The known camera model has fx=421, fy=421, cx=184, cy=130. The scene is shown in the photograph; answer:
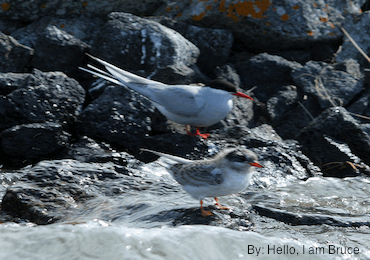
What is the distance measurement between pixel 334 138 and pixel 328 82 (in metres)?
Answer: 2.15

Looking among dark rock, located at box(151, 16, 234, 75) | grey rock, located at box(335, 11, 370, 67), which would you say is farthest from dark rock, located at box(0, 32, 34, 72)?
grey rock, located at box(335, 11, 370, 67)

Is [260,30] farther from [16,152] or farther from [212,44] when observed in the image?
[16,152]

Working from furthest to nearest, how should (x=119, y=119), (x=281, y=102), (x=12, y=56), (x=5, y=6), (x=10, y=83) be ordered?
1. (x=5, y=6)
2. (x=281, y=102)
3. (x=12, y=56)
4. (x=10, y=83)
5. (x=119, y=119)

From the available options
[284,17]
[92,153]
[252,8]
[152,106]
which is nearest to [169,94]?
[152,106]

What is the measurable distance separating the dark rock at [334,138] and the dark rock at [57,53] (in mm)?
4513

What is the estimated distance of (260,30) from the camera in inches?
361

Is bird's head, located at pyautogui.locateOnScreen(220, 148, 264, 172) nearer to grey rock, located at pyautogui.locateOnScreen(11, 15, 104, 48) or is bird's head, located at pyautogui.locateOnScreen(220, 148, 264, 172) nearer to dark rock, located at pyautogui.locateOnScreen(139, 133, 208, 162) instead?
dark rock, located at pyautogui.locateOnScreen(139, 133, 208, 162)

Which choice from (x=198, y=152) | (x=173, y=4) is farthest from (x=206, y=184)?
(x=173, y=4)

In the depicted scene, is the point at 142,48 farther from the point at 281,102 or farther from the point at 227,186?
the point at 227,186

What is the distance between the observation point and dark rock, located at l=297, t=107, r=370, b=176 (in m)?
6.32

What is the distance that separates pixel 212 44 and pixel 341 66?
2.69 meters

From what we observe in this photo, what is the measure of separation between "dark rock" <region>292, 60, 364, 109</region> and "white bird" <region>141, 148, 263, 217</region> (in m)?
4.52

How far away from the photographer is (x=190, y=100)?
19.5 ft

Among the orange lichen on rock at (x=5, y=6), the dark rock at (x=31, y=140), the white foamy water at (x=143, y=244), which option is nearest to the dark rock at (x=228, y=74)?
the dark rock at (x=31, y=140)
